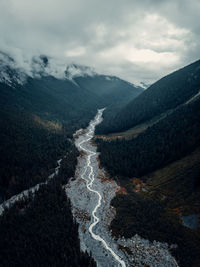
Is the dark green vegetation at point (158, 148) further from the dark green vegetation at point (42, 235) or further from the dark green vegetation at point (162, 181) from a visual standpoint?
the dark green vegetation at point (42, 235)

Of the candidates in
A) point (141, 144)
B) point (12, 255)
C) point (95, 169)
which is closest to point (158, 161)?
point (141, 144)

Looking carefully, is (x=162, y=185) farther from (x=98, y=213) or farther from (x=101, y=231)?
(x=101, y=231)

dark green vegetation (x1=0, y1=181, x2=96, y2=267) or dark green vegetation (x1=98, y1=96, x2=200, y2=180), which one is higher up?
dark green vegetation (x1=98, y1=96, x2=200, y2=180)

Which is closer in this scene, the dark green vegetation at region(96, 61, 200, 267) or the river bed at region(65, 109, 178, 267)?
the river bed at region(65, 109, 178, 267)

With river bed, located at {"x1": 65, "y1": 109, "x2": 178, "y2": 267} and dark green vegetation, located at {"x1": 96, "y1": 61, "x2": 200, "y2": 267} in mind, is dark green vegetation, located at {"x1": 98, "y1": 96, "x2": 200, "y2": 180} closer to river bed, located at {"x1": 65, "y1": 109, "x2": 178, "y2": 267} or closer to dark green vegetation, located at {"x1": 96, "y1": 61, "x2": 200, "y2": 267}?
dark green vegetation, located at {"x1": 96, "y1": 61, "x2": 200, "y2": 267}

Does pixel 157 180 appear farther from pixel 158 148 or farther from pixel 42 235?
pixel 42 235

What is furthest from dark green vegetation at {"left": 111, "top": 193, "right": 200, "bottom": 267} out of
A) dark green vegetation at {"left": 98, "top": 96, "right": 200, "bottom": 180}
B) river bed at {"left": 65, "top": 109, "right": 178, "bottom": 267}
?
dark green vegetation at {"left": 98, "top": 96, "right": 200, "bottom": 180}
